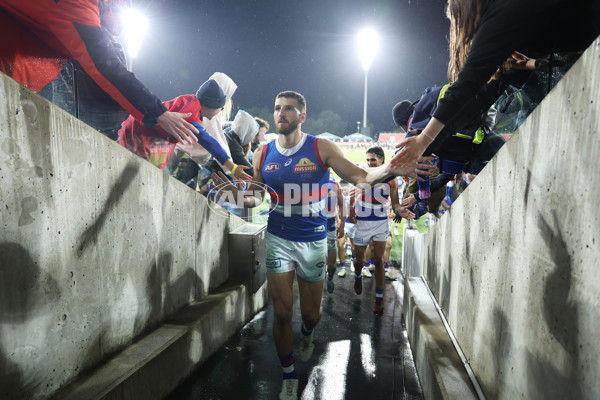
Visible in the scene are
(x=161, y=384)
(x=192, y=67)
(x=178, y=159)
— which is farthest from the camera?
(x=192, y=67)

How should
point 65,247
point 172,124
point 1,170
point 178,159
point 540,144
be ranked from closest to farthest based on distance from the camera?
point 540,144, point 1,170, point 65,247, point 172,124, point 178,159

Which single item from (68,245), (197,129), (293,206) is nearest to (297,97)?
(293,206)

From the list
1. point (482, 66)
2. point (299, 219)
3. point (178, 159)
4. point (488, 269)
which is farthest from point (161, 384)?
point (178, 159)

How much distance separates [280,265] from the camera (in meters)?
3.82

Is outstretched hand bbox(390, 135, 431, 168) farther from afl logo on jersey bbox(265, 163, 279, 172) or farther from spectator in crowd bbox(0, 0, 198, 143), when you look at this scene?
spectator in crowd bbox(0, 0, 198, 143)

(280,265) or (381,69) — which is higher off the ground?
(381,69)

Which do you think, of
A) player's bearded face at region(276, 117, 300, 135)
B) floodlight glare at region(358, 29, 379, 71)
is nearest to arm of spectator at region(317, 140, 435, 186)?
player's bearded face at region(276, 117, 300, 135)

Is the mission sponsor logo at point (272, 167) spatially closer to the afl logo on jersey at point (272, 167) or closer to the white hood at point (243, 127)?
the afl logo on jersey at point (272, 167)

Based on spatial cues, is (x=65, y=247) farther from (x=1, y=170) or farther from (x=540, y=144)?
(x=540, y=144)

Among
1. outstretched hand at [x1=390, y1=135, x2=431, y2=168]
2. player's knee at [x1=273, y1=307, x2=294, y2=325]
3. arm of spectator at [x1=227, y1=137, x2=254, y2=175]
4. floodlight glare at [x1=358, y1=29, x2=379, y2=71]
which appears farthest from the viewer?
floodlight glare at [x1=358, y1=29, x2=379, y2=71]

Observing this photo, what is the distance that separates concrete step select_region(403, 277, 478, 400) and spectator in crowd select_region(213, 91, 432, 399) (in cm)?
121

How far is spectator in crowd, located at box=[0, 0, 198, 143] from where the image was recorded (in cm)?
293

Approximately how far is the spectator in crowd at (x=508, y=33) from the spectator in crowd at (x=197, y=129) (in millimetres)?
2713

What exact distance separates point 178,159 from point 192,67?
1877 inches
